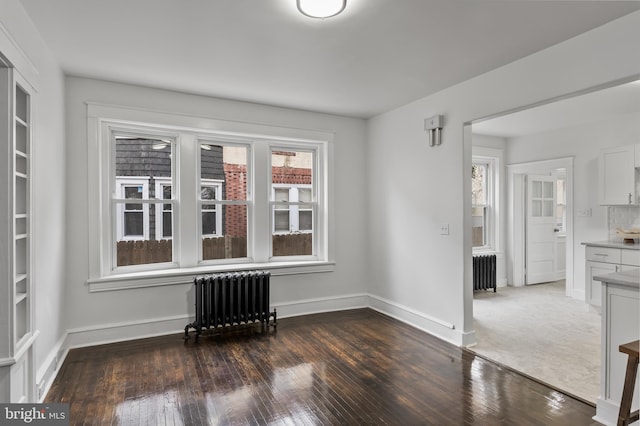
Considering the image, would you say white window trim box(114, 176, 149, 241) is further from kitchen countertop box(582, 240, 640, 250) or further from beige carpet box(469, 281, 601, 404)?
kitchen countertop box(582, 240, 640, 250)

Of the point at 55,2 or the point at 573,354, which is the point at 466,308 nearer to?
the point at 573,354

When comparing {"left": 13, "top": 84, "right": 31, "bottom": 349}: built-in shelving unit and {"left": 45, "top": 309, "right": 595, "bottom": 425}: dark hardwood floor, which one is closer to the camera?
{"left": 13, "top": 84, "right": 31, "bottom": 349}: built-in shelving unit

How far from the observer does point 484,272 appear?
5793 millimetres

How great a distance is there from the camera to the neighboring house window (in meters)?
6.33

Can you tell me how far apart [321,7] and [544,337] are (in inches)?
155

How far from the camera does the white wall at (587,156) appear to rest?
504cm

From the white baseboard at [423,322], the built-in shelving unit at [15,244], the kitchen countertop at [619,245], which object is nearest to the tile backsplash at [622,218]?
the kitchen countertop at [619,245]

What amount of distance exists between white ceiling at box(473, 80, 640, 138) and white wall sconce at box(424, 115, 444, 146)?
3.01 feet

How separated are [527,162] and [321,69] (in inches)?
182

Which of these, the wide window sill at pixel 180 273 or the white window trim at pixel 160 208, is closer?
the wide window sill at pixel 180 273

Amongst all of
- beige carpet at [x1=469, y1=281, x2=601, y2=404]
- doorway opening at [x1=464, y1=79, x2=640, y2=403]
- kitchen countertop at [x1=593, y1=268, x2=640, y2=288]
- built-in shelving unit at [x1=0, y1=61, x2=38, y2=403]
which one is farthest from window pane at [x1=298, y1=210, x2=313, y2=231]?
kitchen countertop at [x1=593, y1=268, x2=640, y2=288]

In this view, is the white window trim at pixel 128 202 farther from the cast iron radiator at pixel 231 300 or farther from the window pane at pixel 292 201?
the window pane at pixel 292 201

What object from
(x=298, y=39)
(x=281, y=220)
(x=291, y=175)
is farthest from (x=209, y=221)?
(x=298, y=39)

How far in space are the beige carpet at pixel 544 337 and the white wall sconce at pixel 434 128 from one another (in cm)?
222
